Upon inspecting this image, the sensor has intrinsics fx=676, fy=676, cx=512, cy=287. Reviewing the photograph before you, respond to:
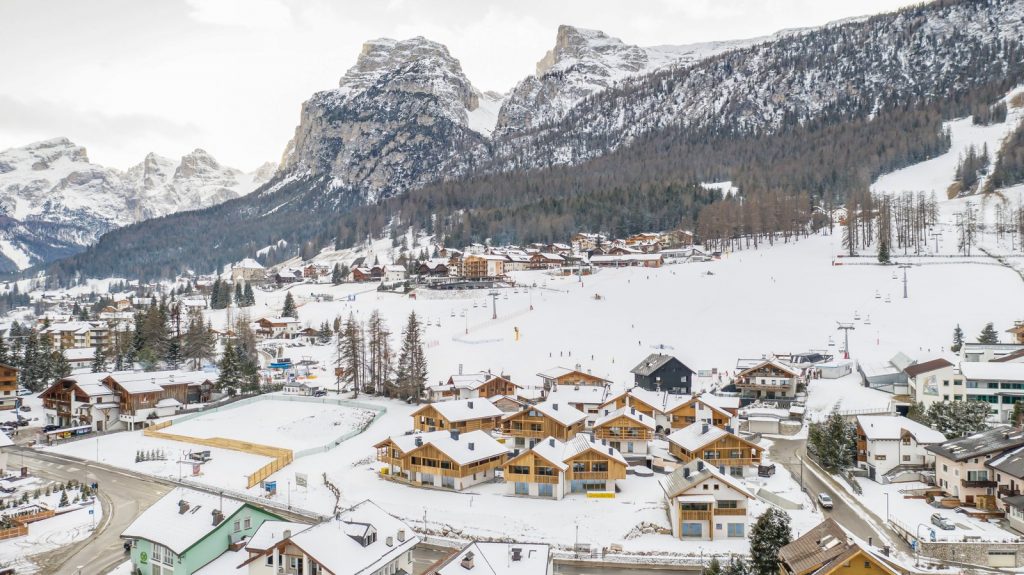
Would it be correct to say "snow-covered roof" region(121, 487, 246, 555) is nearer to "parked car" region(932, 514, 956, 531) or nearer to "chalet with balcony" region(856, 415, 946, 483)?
"parked car" region(932, 514, 956, 531)

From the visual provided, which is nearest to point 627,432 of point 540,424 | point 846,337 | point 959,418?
point 540,424

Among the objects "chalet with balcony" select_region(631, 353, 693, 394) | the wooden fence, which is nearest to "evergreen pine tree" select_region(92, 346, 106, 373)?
the wooden fence

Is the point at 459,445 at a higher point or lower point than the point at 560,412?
lower

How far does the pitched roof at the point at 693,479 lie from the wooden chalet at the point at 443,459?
9785mm

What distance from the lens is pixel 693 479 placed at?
2977 centimetres

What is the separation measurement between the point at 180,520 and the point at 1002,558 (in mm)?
30912

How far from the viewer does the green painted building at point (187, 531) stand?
2394cm

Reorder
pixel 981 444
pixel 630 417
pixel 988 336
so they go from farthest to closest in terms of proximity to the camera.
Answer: pixel 988 336, pixel 630 417, pixel 981 444

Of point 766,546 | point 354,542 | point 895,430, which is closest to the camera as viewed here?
point 354,542

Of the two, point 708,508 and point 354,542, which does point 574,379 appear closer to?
point 708,508

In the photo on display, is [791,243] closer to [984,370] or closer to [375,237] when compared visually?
[984,370]

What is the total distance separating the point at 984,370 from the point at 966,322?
2208cm

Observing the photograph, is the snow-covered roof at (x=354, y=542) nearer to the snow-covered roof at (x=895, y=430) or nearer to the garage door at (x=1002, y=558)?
the garage door at (x=1002, y=558)

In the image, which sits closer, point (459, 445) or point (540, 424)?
point (459, 445)
